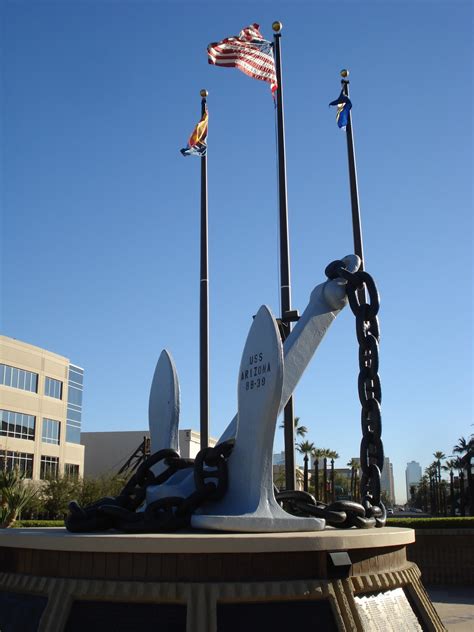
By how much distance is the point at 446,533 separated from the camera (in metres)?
13.7

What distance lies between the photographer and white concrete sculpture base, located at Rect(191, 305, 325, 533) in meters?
6.01

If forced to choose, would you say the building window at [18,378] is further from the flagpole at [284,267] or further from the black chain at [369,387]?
the black chain at [369,387]

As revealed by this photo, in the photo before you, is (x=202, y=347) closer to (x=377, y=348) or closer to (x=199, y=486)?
(x=377, y=348)

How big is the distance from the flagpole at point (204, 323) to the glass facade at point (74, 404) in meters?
31.0

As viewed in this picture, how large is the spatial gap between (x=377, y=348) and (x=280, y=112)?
264 inches

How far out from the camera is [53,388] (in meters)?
40.2

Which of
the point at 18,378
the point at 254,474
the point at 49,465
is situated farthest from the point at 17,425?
the point at 254,474

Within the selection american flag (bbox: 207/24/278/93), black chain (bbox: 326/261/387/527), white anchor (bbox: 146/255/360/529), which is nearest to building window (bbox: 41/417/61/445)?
american flag (bbox: 207/24/278/93)

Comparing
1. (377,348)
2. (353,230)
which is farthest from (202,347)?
(377,348)

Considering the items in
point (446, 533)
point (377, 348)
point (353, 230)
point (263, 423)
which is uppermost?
point (353, 230)

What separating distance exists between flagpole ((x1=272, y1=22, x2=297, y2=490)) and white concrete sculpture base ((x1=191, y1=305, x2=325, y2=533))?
2.96 metres

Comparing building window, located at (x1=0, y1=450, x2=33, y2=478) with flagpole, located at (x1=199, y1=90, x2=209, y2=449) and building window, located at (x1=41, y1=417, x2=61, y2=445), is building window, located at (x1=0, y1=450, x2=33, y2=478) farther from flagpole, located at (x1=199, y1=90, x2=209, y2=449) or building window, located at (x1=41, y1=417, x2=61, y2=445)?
flagpole, located at (x1=199, y1=90, x2=209, y2=449)

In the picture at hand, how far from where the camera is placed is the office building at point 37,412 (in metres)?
35.5

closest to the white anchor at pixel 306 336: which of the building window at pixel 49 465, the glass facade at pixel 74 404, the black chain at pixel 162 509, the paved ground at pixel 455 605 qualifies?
the black chain at pixel 162 509
